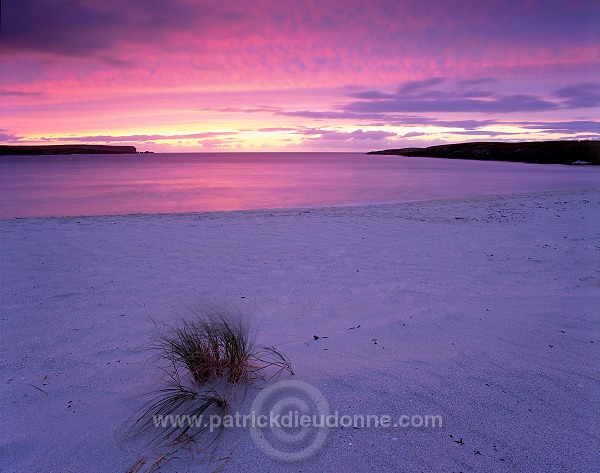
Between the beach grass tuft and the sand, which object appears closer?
the sand

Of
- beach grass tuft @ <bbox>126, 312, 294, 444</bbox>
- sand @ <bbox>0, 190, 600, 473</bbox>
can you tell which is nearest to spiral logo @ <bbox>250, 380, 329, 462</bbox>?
sand @ <bbox>0, 190, 600, 473</bbox>

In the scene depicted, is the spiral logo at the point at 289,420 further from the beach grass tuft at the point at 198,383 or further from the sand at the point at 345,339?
the beach grass tuft at the point at 198,383

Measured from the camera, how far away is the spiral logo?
8.40 ft

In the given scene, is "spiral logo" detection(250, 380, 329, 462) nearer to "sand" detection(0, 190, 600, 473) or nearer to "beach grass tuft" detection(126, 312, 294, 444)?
"sand" detection(0, 190, 600, 473)

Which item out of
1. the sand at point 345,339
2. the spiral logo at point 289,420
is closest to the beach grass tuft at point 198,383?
the sand at point 345,339

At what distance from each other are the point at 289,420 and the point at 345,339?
1.47m

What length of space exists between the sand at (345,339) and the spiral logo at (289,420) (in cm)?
7

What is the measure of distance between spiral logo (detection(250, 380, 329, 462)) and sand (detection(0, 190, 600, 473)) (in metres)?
0.07

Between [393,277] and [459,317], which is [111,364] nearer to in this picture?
[459,317]

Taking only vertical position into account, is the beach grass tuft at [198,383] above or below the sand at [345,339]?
above

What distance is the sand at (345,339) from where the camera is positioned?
8.35 feet

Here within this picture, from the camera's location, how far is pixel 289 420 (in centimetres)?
280

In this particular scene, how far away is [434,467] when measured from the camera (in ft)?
7.86

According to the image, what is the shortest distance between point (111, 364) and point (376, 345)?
261 cm
